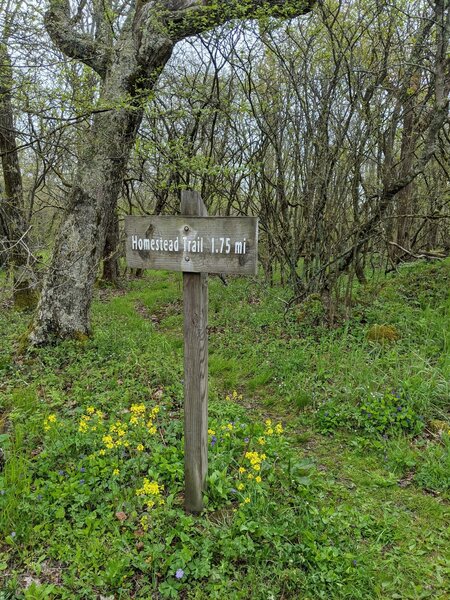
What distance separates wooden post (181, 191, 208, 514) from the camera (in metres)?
2.48

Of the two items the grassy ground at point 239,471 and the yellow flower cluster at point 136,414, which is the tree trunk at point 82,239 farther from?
the yellow flower cluster at point 136,414

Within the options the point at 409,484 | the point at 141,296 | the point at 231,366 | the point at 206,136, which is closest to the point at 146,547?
the point at 409,484

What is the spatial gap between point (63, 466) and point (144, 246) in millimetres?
1828

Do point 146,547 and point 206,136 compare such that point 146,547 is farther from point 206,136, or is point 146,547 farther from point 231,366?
point 206,136

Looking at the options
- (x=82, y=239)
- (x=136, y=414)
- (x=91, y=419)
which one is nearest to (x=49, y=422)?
(x=91, y=419)

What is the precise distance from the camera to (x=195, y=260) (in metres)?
2.40

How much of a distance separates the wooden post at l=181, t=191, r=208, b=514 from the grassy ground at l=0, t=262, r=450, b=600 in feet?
0.54

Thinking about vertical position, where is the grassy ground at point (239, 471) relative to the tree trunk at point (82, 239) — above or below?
below

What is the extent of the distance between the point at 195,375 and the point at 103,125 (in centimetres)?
442

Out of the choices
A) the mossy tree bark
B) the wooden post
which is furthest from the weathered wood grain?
the mossy tree bark

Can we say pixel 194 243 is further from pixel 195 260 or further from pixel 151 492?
pixel 151 492

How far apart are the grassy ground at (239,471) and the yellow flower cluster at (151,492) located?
1cm

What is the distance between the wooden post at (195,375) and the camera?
248 cm

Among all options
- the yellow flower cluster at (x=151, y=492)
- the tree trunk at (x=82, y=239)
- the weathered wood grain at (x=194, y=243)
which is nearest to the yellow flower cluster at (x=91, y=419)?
the yellow flower cluster at (x=151, y=492)
